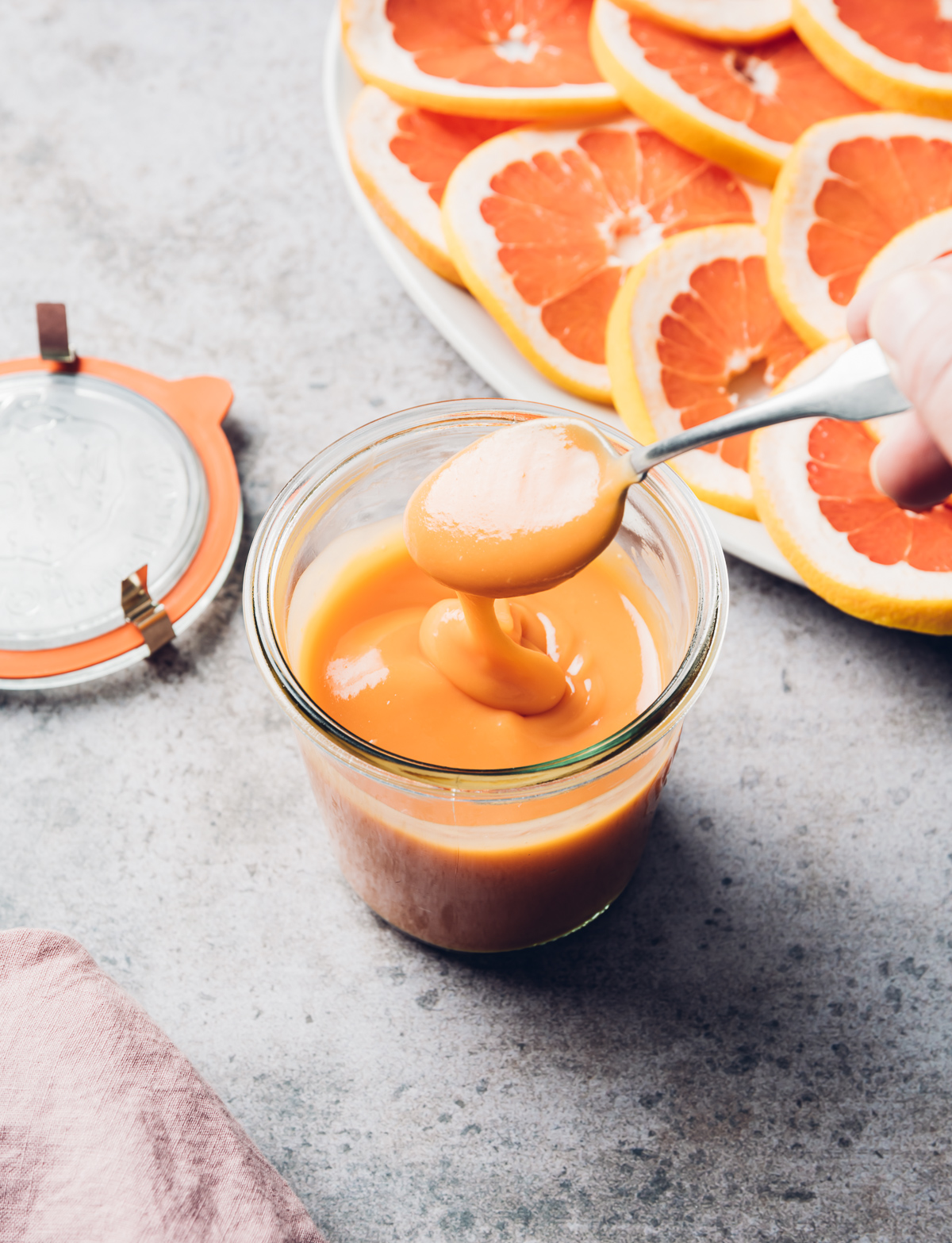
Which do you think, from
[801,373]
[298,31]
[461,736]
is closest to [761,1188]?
[461,736]

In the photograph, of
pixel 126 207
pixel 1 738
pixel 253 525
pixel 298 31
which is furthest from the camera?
pixel 298 31

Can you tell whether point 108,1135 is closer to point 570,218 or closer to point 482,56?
point 570,218

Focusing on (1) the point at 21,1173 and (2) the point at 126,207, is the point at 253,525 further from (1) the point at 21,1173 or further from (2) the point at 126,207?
(1) the point at 21,1173

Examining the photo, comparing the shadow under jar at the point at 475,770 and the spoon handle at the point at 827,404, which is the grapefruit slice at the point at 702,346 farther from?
the spoon handle at the point at 827,404

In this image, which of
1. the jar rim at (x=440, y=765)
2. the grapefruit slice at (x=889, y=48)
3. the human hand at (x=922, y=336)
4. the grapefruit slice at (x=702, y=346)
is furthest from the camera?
the grapefruit slice at (x=889, y=48)

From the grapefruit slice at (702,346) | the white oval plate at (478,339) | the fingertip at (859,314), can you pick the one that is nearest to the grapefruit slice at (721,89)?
the grapefruit slice at (702,346)
